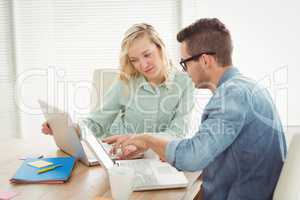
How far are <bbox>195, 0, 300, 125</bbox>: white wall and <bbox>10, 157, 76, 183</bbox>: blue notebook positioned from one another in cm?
183

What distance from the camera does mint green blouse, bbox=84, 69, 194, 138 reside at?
7.65ft

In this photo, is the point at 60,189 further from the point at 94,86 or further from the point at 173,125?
the point at 94,86

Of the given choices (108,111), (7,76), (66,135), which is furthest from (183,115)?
(7,76)

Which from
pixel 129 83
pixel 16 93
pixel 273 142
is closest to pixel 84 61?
pixel 16 93

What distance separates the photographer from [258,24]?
10.3 ft

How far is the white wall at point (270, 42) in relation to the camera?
307 centimetres

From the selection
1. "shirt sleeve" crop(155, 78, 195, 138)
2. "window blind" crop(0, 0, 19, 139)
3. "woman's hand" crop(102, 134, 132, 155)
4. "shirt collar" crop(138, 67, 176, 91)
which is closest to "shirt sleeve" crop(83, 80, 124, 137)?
"shirt collar" crop(138, 67, 176, 91)

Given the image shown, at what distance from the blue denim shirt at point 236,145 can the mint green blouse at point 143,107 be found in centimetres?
66

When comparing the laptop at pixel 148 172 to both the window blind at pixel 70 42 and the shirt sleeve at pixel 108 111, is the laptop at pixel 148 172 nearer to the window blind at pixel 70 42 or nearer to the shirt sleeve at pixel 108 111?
the shirt sleeve at pixel 108 111

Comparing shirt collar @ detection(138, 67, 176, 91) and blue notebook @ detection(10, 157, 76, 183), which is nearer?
blue notebook @ detection(10, 157, 76, 183)

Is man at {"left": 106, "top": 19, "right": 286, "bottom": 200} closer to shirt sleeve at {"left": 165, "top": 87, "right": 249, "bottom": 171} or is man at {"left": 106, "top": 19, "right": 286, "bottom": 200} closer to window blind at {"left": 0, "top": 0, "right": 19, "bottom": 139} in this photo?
shirt sleeve at {"left": 165, "top": 87, "right": 249, "bottom": 171}

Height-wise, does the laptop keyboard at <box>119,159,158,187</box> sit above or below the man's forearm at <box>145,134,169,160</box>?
below

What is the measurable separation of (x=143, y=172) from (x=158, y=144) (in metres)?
0.14

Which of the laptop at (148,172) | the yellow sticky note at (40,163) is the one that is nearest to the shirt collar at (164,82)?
the laptop at (148,172)
